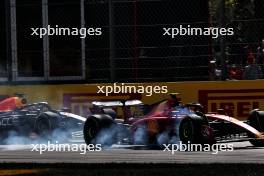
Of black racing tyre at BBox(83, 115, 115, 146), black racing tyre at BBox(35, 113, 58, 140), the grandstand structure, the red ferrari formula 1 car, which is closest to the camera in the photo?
the red ferrari formula 1 car

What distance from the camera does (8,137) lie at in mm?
12852

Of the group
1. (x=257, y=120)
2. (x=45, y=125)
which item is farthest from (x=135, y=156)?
(x=45, y=125)

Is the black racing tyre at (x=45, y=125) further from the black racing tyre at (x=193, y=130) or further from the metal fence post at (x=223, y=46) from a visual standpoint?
the metal fence post at (x=223, y=46)

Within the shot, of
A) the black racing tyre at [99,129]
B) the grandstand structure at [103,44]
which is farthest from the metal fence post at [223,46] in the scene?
the black racing tyre at [99,129]

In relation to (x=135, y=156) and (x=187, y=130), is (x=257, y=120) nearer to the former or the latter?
(x=187, y=130)

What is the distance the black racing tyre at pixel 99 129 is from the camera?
37.1ft

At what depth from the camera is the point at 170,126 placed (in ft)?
36.2

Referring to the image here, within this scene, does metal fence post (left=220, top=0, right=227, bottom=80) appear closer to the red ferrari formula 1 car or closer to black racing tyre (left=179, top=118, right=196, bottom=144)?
the red ferrari formula 1 car

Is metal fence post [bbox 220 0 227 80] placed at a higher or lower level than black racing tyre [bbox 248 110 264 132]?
higher

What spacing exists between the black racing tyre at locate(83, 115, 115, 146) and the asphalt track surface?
0.86 feet

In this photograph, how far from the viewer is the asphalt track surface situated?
9.05m

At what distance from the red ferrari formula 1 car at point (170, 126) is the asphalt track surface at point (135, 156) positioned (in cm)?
23

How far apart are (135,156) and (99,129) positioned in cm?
159

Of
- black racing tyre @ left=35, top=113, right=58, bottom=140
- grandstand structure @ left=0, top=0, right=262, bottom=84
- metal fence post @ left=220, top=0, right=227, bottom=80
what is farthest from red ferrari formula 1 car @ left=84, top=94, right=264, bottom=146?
grandstand structure @ left=0, top=0, right=262, bottom=84
